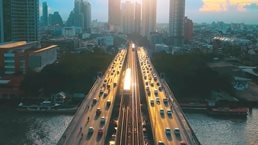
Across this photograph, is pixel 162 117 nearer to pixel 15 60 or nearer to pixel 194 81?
pixel 194 81

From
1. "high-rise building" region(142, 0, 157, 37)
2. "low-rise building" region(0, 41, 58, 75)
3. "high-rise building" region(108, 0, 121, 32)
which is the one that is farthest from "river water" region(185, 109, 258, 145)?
"high-rise building" region(108, 0, 121, 32)

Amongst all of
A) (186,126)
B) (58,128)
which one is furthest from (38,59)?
(186,126)

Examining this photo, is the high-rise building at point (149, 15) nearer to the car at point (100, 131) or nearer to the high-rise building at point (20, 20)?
the high-rise building at point (20, 20)

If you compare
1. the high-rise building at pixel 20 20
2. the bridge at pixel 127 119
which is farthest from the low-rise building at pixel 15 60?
the high-rise building at pixel 20 20

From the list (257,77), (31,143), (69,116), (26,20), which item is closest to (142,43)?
(26,20)

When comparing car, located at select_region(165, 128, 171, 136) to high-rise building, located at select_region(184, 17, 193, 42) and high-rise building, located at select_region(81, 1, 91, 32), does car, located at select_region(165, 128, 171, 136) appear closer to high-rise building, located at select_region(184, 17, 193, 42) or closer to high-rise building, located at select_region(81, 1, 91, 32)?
high-rise building, located at select_region(184, 17, 193, 42)

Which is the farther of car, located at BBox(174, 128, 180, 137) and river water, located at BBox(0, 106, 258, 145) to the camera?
river water, located at BBox(0, 106, 258, 145)
